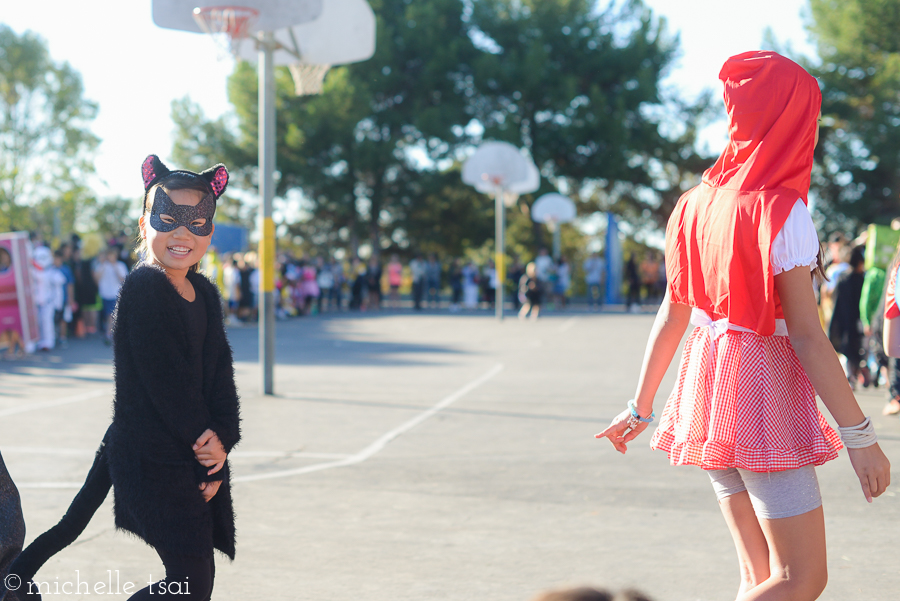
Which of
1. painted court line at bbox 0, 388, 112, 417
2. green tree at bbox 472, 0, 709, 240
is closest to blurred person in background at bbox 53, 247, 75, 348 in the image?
A: painted court line at bbox 0, 388, 112, 417

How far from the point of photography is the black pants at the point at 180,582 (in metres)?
2.73

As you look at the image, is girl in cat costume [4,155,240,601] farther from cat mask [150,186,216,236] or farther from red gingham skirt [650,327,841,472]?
red gingham skirt [650,327,841,472]

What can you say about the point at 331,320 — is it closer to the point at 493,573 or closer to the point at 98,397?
the point at 98,397

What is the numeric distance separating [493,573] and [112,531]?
2119 mm

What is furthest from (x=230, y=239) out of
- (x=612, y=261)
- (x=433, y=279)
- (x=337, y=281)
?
(x=612, y=261)

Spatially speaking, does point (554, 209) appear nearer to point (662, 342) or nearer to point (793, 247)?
point (662, 342)

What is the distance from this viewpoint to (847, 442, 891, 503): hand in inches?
90.7

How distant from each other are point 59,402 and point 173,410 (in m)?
7.91

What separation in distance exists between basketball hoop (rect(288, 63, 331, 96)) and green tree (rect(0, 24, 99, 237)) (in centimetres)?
4097

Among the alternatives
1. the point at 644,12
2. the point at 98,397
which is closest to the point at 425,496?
the point at 98,397

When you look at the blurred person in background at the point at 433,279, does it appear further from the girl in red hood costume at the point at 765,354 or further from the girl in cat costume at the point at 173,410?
the girl in red hood costume at the point at 765,354

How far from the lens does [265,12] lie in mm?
9773

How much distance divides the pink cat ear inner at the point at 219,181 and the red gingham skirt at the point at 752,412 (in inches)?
65.3

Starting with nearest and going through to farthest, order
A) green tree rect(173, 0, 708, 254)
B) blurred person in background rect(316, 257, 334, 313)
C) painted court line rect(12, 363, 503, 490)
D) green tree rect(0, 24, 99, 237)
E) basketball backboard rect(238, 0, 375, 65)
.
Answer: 1. painted court line rect(12, 363, 503, 490)
2. basketball backboard rect(238, 0, 375, 65)
3. blurred person in background rect(316, 257, 334, 313)
4. green tree rect(173, 0, 708, 254)
5. green tree rect(0, 24, 99, 237)
